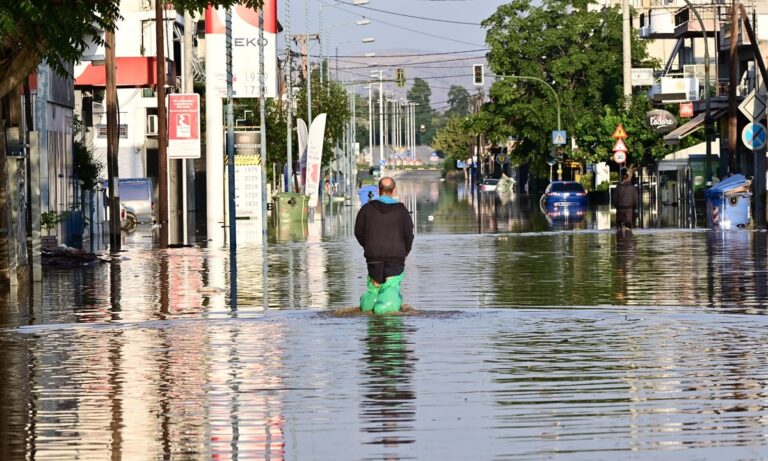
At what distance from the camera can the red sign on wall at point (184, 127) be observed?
2016 inches

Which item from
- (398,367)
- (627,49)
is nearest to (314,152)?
(627,49)

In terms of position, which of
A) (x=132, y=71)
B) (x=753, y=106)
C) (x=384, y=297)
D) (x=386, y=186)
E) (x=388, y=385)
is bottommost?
(x=388, y=385)

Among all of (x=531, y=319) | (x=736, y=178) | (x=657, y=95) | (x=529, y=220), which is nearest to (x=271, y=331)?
(x=531, y=319)

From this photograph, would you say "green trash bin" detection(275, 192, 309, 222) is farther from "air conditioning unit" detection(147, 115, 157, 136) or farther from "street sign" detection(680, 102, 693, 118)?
Result: "street sign" detection(680, 102, 693, 118)

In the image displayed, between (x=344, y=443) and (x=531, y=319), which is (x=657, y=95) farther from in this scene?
(x=344, y=443)

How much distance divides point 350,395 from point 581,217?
169ft

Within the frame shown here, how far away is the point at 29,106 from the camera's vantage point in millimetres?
31875

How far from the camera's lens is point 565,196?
76.4m

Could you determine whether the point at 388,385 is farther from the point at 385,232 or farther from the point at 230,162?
the point at 230,162

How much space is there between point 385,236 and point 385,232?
78 mm

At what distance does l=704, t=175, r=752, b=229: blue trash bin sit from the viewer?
47.9 meters

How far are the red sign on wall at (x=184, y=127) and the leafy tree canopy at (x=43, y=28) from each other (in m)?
29.3

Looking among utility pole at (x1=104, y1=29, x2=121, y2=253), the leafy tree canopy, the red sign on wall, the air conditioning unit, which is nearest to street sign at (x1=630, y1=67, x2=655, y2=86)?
the air conditioning unit

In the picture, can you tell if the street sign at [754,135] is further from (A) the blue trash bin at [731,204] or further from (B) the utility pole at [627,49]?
(B) the utility pole at [627,49]
